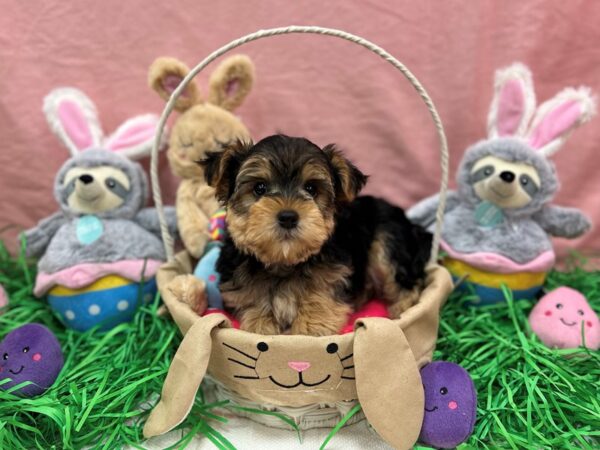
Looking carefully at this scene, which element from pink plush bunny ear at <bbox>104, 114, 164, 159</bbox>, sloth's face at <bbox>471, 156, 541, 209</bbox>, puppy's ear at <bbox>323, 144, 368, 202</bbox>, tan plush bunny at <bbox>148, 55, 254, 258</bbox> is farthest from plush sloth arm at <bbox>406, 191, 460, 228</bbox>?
pink plush bunny ear at <bbox>104, 114, 164, 159</bbox>

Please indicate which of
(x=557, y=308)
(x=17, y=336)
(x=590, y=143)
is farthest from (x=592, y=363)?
(x=17, y=336)

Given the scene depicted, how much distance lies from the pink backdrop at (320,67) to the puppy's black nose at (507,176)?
0.68 meters

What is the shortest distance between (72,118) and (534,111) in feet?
8.78

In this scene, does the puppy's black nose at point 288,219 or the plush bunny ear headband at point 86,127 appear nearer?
the puppy's black nose at point 288,219

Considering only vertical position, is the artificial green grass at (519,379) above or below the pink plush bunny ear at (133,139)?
below

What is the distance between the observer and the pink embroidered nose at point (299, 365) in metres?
2.08

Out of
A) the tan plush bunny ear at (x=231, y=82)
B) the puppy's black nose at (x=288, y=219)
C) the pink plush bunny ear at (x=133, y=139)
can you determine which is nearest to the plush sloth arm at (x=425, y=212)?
the tan plush bunny ear at (x=231, y=82)

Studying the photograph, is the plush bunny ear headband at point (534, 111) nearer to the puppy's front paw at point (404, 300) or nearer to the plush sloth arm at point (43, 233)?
the puppy's front paw at point (404, 300)

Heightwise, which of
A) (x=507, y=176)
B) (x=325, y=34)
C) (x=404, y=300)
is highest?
(x=325, y=34)

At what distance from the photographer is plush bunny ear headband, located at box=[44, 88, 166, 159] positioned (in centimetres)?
298

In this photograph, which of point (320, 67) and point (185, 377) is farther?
point (320, 67)

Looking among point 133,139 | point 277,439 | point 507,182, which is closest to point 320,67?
point 133,139

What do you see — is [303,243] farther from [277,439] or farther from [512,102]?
[512,102]

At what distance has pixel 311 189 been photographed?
7.27ft
